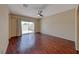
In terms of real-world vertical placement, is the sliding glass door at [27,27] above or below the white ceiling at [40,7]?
below

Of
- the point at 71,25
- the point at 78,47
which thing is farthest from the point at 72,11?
the point at 78,47

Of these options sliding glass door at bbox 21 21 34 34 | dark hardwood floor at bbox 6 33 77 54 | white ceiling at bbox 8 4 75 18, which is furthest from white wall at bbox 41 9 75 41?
sliding glass door at bbox 21 21 34 34

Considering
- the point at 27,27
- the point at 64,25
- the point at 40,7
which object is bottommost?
the point at 27,27

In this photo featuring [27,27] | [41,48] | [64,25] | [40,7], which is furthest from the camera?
[27,27]

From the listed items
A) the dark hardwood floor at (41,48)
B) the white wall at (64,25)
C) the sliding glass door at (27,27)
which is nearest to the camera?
the dark hardwood floor at (41,48)

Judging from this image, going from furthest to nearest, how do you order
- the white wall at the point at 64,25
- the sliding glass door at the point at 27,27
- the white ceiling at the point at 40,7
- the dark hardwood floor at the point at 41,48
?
1. the sliding glass door at the point at 27,27
2. the white wall at the point at 64,25
3. the white ceiling at the point at 40,7
4. the dark hardwood floor at the point at 41,48

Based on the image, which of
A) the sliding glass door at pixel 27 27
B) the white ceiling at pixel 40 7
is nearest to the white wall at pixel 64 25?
the white ceiling at pixel 40 7

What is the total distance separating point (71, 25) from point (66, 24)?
69 cm

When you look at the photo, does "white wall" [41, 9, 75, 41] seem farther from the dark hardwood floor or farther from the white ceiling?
the dark hardwood floor

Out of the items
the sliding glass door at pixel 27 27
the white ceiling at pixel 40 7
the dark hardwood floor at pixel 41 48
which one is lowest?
the dark hardwood floor at pixel 41 48

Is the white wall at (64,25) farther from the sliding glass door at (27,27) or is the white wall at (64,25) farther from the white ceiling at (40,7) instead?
the sliding glass door at (27,27)

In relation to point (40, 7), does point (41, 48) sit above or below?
below

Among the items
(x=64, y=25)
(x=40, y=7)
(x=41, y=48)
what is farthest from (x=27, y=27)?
(x=41, y=48)

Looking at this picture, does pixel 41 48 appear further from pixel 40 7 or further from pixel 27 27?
pixel 27 27
